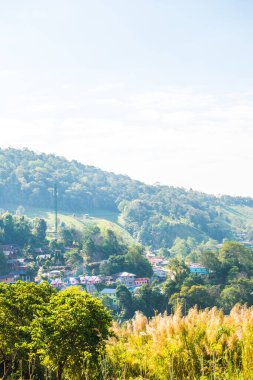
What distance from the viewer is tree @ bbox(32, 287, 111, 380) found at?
21.2 feet

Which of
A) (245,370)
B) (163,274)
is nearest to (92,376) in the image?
(245,370)

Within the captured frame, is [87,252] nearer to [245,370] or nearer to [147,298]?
[147,298]

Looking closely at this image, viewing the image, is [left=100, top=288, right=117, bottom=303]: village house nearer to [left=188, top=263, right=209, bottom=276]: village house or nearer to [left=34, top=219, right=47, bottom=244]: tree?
[left=188, top=263, right=209, bottom=276]: village house

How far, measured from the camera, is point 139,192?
453 ft

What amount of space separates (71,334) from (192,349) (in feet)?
6.84

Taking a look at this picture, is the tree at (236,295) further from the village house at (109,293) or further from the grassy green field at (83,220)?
the grassy green field at (83,220)

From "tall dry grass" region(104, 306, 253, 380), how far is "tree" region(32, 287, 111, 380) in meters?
0.82

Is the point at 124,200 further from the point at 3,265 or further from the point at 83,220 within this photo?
the point at 3,265

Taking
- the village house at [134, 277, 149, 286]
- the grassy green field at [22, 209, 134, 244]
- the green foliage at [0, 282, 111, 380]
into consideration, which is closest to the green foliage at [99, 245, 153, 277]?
the village house at [134, 277, 149, 286]

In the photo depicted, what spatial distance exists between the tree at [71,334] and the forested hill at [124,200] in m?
88.1

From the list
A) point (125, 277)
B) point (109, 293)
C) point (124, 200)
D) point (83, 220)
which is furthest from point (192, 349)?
point (124, 200)

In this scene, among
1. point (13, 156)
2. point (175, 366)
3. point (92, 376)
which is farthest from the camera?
point (13, 156)

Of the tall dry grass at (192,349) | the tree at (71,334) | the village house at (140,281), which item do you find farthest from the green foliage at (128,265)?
the tall dry grass at (192,349)

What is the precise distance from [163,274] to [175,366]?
49.3m
